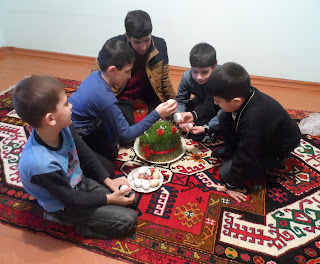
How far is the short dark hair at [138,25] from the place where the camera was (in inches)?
60.8

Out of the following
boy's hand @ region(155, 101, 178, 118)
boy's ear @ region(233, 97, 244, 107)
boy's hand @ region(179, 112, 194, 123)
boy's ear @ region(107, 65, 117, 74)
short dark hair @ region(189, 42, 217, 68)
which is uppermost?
short dark hair @ region(189, 42, 217, 68)

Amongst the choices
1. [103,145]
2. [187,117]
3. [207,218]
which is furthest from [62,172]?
[187,117]

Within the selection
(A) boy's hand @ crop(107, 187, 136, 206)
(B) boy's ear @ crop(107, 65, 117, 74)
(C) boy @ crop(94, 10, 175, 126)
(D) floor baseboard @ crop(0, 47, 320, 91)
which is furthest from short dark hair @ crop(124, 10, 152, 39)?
(D) floor baseboard @ crop(0, 47, 320, 91)

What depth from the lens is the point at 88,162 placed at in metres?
1.32

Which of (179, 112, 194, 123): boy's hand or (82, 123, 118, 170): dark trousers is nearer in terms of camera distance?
(82, 123, 118, 170): dark trousers

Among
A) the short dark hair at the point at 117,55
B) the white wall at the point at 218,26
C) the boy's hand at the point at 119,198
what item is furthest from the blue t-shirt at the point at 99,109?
the white wall at the point at 218,26

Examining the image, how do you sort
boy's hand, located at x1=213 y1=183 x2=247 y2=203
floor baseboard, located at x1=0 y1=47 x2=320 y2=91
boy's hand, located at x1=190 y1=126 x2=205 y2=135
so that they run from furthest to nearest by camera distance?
floor baseboard, located at x1=0 y1=47 x2=320 y2=91
boy's hand, located at x1=190 y1=126 x2=205 y2=135
boy's hand, located at x1=213 y1=183 x2=247 y2=203

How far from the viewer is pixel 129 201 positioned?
4.10 feet

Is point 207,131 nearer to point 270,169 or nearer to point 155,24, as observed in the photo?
point 270,169

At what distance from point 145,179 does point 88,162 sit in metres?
0.35

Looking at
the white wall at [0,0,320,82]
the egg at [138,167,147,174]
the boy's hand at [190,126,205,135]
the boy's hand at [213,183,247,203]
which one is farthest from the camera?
the white wall at [0,0,320,82]

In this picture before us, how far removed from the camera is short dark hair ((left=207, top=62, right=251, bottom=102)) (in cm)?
119

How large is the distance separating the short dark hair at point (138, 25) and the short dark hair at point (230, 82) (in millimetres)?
618

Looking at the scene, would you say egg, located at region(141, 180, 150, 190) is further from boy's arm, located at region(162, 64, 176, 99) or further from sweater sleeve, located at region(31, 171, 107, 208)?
boy's arm, located at region(162, 64, 176, 99)
